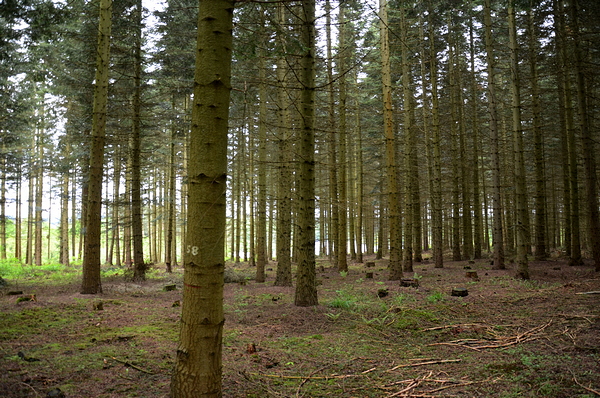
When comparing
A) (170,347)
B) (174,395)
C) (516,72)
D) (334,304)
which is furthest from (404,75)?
(174,395)

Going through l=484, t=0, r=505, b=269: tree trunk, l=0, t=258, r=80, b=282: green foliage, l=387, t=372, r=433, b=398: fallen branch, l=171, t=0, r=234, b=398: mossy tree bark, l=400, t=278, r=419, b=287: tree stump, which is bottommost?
l=0, t=258, r=80, b=282: green foliage

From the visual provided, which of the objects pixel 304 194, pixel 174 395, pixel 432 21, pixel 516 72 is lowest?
pixel 174 395

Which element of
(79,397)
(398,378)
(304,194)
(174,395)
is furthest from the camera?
(304,194)

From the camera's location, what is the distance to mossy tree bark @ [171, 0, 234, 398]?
300cm

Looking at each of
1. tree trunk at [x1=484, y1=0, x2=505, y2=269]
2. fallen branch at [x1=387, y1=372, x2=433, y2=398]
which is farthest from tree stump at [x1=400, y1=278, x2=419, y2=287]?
fallen branch at [x1=387, y1=372, x2=433, y2=398]

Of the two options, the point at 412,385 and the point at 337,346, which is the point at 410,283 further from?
the point at 412,385

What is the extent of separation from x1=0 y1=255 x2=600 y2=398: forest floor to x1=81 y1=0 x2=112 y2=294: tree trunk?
3.13 ft

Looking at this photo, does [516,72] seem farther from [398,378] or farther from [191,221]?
[191,221]

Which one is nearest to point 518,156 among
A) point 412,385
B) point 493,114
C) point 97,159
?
point 493,114

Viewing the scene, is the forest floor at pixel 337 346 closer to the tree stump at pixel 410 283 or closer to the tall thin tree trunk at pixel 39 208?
the tree stump at pixel 410 283

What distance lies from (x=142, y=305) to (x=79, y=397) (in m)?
6.12

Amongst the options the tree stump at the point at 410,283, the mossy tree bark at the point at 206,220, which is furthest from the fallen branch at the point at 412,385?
the tree stump at the point at 410,283

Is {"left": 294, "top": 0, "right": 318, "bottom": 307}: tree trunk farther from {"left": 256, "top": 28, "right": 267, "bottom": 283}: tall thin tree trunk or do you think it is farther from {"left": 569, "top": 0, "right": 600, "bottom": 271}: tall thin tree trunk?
{"left": 569, "top": 0, "right": 600, "bottom": 271}: tall thin tree trunk

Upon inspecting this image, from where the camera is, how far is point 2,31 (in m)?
11.2
